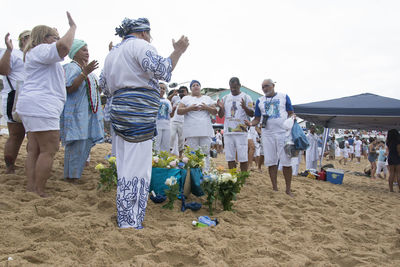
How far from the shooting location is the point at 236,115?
16.4ft

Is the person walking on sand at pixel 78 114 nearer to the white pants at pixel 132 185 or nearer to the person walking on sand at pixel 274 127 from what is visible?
the white pants at pixel 132 185

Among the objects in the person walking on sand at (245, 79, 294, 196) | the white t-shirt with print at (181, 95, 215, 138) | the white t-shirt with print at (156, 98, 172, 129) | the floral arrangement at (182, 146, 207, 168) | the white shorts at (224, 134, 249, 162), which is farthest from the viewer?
the white t-shirt with print at (156, 98, 172, 129)

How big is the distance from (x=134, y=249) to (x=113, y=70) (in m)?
1.41

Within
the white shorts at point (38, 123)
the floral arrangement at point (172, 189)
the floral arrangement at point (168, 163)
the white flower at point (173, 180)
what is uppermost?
the white shorts at point (38, 123)

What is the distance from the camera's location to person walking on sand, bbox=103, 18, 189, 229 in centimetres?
229

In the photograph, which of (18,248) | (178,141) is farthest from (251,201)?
(178,141)

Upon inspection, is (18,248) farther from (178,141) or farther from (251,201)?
(178,141)

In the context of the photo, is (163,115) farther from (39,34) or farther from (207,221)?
(207,221)

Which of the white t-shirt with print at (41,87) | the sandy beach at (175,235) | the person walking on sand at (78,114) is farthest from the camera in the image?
the person walking on sand at (78,114)

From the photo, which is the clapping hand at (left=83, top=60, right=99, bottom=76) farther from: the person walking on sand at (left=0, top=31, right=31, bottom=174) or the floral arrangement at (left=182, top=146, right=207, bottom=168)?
the floral arrangement at (left=182, top=146, right=207, bottom=168)

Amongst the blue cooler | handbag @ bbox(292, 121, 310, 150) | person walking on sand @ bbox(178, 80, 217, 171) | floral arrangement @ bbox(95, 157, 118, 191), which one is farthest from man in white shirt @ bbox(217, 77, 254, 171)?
the blue cooler

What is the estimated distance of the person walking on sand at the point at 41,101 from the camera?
2701mm

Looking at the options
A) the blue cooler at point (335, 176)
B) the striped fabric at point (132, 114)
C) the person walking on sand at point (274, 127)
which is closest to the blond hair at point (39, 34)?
the striped fabric at point (132, 114)

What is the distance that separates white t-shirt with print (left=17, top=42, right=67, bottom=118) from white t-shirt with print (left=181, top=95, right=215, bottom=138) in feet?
7.46
